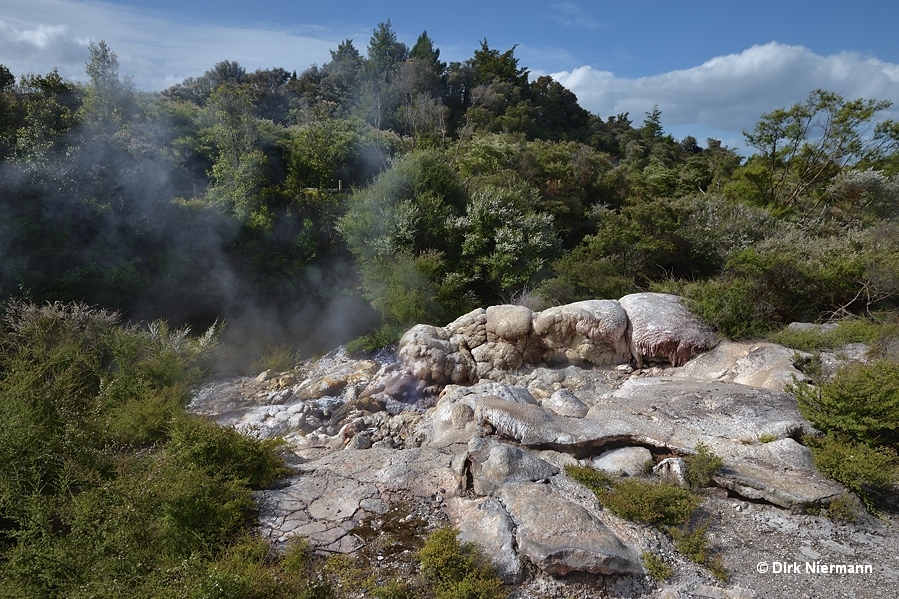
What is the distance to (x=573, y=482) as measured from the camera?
5562 millimetres

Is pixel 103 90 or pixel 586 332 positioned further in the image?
pixel 103 90

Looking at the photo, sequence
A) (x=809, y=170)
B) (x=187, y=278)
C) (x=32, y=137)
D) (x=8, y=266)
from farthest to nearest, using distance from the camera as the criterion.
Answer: (x=809, y=170) < (x=187, y=278) < (x=32, y=137) < (x=8, y=266)

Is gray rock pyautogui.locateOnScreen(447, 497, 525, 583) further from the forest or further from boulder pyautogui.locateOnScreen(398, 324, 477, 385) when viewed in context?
boulder pyautogui.locateOnScreen(398, 324, 477, 385)

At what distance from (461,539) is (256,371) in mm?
8306

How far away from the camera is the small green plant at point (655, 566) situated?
176 inches

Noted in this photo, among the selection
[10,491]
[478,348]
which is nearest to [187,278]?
[478,348]

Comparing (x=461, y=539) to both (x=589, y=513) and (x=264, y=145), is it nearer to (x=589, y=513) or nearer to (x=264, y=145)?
(x=589, y=513)

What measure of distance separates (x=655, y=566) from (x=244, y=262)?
1293 centimetres

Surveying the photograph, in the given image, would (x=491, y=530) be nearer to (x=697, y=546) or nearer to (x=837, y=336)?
(x=697, y=546)

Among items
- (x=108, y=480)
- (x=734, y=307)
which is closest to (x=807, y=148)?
(x=734, y=307)

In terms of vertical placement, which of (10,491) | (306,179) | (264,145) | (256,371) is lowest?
(256,371)

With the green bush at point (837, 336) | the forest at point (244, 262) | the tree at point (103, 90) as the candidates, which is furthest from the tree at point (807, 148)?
the tree at point (103, 90)

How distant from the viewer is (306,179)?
17453 mm

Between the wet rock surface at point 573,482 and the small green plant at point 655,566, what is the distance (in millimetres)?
52
